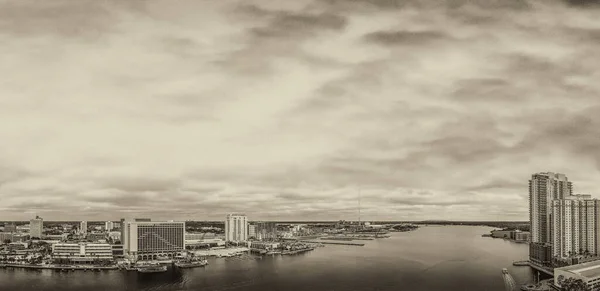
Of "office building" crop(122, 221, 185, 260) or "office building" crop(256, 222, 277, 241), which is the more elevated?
"office building" crop(122, 221, 185, 260)

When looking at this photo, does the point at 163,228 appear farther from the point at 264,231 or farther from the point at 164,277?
the point at 264,231

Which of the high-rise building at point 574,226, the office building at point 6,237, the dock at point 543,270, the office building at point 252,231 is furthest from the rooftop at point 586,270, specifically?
the office building at point 6,237

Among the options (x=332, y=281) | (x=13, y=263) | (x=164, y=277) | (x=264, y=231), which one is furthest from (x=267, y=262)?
(x=264, y=231)

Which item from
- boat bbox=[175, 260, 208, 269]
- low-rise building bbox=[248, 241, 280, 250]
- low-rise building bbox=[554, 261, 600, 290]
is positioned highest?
low-rise building bbox=[554, 261, 600, 290]

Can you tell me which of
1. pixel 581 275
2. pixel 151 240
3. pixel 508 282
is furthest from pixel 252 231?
pixel 581 275

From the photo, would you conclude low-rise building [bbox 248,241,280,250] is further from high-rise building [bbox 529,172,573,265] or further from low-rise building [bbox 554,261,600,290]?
low-rise building [bbox 554,261,600,290]

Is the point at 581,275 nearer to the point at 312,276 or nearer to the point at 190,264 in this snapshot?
the point at 312,276

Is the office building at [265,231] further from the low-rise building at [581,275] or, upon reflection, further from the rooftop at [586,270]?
the low-rise building at [581,275]

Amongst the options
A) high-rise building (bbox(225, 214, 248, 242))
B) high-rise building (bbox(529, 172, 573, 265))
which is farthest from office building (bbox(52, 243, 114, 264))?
high-rise building (bbox(529, 172, 573, 265))
